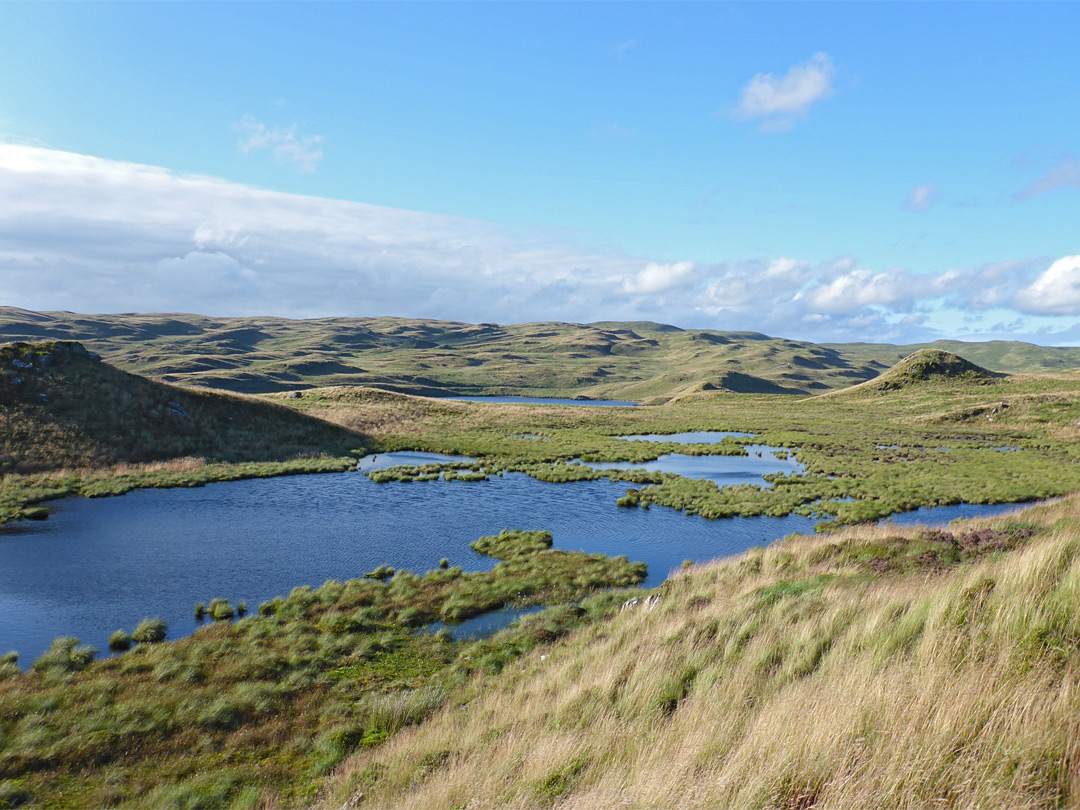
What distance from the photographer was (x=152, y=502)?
3488cm

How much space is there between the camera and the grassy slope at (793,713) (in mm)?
Result: 5691

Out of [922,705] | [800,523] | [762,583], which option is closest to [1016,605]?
[922,705]

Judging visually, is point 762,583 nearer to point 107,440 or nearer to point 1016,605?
point 1016,605

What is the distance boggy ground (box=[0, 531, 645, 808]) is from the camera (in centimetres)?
1066

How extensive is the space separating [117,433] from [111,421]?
6.27 ft

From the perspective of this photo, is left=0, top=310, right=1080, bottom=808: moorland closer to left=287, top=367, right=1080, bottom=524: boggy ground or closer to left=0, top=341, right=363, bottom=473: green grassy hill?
left=287, top=367, right=1080, bottom=524: boggy ground

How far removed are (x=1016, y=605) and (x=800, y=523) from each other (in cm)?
2561

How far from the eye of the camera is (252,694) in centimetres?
1377

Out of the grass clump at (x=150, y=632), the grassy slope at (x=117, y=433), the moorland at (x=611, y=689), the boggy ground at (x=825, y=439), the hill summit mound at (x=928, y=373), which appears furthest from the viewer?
the hill summit mound at (x=928, y=373)

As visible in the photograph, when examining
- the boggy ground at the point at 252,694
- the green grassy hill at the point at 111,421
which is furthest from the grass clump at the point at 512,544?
the green grassy hill at the point at 111,421

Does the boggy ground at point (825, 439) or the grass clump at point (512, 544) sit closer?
the grass clump at point (512, 544)

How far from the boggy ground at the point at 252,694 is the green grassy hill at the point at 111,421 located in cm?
3338

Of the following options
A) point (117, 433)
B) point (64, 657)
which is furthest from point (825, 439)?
point (117, 433)

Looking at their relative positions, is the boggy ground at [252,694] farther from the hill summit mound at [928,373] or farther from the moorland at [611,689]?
the hill summit mound at [928,373]
